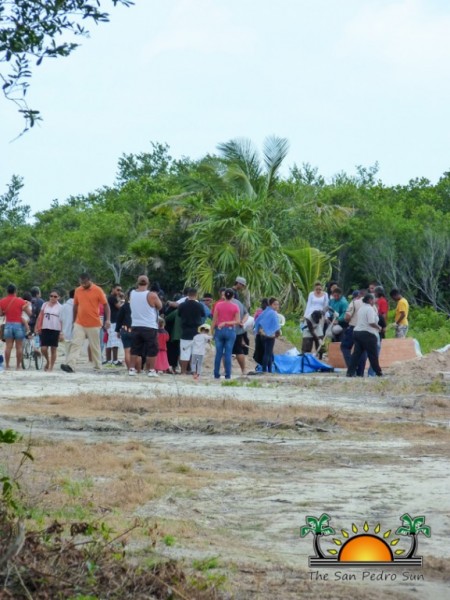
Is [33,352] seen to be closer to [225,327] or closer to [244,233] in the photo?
[225,327]

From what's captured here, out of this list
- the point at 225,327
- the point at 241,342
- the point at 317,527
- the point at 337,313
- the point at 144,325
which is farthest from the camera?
the point at 337,313

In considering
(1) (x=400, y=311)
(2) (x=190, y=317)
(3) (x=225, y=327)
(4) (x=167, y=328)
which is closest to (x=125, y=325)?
(4) (x=167, y=328)

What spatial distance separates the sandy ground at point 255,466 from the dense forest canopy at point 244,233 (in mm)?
11055

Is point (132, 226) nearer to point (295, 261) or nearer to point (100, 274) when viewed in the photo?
point (100, 274)

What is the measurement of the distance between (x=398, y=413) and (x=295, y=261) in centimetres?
2335

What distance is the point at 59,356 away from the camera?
104 ft

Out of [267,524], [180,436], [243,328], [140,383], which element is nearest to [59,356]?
[243,328]

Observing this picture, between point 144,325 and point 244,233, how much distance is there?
1621 cm

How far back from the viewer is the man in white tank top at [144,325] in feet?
72.5

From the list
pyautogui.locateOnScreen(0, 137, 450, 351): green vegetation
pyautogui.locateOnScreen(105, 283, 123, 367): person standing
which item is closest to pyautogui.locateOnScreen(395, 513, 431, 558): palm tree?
pyautogui.locateOnScreen(105, 283, 123, 367): person standing

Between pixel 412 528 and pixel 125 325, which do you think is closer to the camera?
pixel 412 528

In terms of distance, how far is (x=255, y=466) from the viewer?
1107 centimetres

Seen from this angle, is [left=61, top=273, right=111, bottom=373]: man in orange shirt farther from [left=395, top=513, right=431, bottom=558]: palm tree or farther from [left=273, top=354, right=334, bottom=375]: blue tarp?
[left=395, top=513, right=431, bottom=558]: palm tree

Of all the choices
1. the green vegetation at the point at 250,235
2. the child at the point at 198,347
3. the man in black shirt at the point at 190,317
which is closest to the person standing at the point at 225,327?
the child at the point at 198,347
